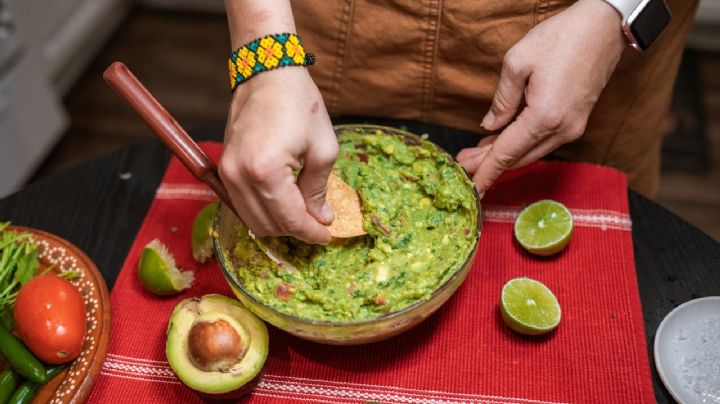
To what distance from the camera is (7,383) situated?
134cm

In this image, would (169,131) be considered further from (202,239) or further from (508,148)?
(508,148)

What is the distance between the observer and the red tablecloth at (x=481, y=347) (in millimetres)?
1318

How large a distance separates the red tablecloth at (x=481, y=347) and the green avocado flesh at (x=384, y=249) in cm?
14

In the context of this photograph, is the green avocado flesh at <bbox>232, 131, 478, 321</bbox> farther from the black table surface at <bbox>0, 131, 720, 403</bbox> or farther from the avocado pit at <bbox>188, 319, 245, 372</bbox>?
the black table surface at <bbox>0, 131, 720, 403</bbox>

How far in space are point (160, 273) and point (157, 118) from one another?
364 mm

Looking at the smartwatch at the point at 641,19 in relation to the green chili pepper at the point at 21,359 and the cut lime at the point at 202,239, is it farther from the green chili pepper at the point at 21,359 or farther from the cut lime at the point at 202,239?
the green chili pepper at the point at 21,359

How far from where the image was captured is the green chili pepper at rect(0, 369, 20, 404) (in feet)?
4.37

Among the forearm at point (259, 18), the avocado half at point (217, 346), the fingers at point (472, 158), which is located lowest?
the avocado half at point (217, 346)

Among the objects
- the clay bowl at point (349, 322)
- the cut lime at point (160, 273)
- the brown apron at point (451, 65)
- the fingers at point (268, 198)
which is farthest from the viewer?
the brown apron at point (451, 65)

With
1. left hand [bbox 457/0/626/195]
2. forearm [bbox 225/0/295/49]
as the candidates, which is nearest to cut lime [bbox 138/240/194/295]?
forearm [bbox 225/0/295/49]

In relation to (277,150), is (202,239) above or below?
below

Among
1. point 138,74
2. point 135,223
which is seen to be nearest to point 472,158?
point 135,223

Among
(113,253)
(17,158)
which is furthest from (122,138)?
(113,253)

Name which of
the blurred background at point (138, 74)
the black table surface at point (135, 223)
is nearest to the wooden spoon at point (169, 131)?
the black table surface at point (135, 223)
